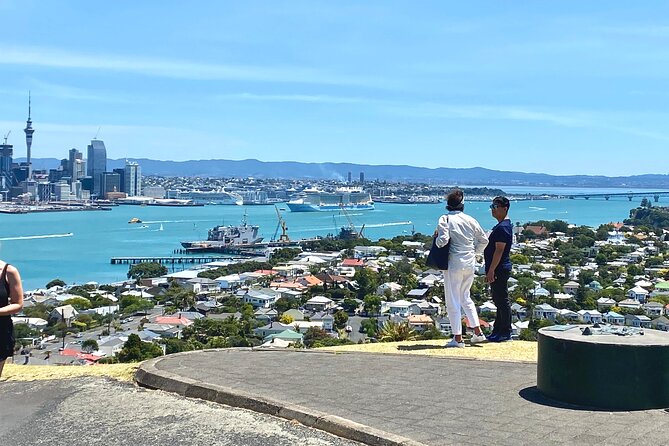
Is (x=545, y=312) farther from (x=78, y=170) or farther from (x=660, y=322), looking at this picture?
(x=78, y=170)

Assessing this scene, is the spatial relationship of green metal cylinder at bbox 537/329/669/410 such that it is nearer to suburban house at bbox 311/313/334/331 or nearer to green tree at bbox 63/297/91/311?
suburban house at bbox 311/313/334/331

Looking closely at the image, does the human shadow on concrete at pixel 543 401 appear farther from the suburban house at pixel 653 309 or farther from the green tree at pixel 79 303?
the green tree at pixel 79 303

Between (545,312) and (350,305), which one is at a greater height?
(545,312)

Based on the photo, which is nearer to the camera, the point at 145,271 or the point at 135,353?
the point at 135,353

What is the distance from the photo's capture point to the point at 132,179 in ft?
481

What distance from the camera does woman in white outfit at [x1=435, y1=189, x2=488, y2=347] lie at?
4887mm

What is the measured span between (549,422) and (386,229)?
73481mm

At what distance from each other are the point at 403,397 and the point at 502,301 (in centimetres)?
184

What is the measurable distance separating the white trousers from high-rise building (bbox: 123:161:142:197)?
143 m

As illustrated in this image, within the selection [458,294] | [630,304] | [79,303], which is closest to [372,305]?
[630,304]

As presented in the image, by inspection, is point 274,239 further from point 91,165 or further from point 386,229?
point 91,165

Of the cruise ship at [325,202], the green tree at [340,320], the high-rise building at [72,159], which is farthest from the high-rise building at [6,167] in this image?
the green tree at [340,320]

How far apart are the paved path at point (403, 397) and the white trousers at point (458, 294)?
490mm

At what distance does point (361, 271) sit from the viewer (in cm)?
3653
